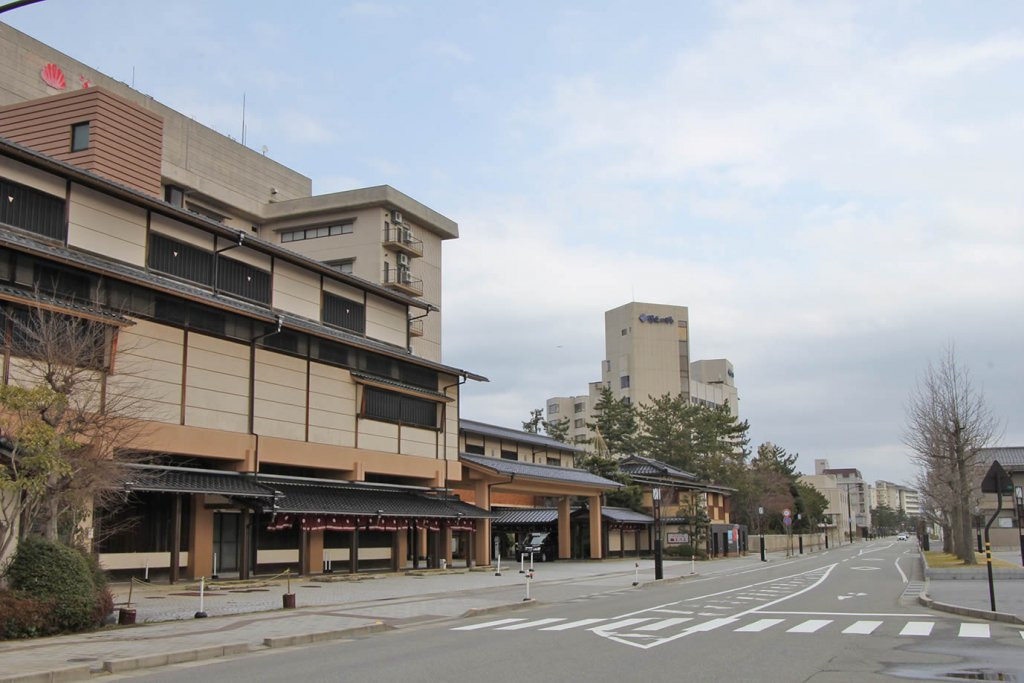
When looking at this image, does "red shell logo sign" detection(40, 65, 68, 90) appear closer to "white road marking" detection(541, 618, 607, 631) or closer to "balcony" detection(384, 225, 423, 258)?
"balcony" detection(384, 225, 423, 258)

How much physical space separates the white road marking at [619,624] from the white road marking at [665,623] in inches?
15.3

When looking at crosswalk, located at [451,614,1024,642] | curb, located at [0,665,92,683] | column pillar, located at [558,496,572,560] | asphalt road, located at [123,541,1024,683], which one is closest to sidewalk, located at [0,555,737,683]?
curb, located at [0,665,92,683]

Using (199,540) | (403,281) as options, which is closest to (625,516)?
(403,281)

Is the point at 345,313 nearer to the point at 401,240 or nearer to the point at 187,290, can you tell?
the point at 187,290

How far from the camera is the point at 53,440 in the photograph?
15.5 meters

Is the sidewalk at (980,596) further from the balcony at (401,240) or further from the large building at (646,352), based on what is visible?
the large building at (646,352)

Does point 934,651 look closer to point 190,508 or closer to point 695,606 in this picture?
point 695,606

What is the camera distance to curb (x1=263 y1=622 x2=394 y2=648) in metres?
15.0

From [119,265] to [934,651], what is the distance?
22459mm

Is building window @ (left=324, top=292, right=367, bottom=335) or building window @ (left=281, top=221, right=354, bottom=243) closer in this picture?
building window @ (left=324, top=292, right=367, bottom=335)

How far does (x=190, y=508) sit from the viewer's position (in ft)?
88.9

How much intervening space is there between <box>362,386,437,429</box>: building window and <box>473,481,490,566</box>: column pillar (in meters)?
5.83

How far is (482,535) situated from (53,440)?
92.8ft

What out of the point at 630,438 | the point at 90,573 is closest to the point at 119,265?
the point at 90,573
